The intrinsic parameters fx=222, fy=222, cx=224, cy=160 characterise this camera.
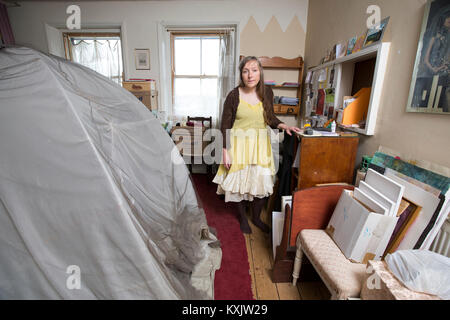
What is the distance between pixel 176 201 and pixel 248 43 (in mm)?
2097

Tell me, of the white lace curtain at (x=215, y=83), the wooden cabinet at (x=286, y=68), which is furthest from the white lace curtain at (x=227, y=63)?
the wooden cabinet at (x=286, y=68)

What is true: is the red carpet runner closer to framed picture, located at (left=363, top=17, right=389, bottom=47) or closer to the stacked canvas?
the stacked canvas

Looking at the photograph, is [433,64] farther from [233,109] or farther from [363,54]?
[233,109]

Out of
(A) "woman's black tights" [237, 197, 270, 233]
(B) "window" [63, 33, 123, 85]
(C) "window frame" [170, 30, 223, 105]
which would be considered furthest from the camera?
(B) "window" [63, 33, 123, 85]

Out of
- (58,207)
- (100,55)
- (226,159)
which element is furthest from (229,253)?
(100,55)

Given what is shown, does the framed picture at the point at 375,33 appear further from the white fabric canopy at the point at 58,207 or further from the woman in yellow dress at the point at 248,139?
the white fabric canopy at the point at 58,207

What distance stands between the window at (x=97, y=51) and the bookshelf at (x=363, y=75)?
8.39ft

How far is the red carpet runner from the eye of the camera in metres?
1.25

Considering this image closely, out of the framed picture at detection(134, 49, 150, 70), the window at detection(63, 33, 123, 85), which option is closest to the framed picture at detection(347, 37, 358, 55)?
the framed picture at detection(134, 49, 150, 70)

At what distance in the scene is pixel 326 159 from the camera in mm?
1368

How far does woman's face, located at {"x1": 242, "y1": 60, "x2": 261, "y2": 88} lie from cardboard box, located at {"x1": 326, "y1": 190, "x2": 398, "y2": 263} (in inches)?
38.0

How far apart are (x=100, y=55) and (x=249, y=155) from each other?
268 centimetres

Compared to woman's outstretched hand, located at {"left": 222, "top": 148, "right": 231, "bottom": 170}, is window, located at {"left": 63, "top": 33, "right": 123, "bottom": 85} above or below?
above
